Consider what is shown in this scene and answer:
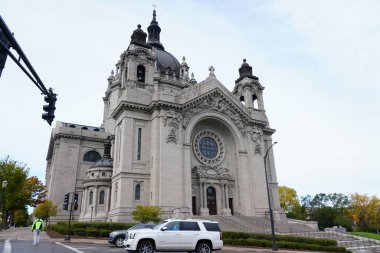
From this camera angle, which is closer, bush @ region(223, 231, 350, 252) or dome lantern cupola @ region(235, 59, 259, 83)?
bush @ region(223, 231, 350, 252)

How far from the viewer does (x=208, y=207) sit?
41.2 meters

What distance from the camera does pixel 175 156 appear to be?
38.4 metres

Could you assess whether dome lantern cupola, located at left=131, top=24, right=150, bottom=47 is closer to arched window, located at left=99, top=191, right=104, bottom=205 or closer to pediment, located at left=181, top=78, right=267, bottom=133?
pediment, located at left=181, top=78, right=267, bottom=133

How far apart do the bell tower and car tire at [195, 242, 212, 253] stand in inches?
1426

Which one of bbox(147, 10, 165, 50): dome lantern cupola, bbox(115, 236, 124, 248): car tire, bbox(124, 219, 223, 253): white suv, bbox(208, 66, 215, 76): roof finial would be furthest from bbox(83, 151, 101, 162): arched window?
bbox(124, 219, 223, 253): white suv

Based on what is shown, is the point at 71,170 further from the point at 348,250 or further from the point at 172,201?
the point at 348,250

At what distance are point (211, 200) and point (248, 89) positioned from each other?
783 inches

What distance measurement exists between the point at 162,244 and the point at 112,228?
16427 mm

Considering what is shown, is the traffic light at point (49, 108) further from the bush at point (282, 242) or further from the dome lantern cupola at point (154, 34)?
the dome lantern cupola at point (154, 34)

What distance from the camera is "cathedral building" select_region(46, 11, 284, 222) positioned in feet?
122

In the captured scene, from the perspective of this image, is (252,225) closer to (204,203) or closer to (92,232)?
(204,203)

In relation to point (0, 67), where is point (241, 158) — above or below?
above

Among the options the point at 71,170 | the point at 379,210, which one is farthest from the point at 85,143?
the point at 379,210

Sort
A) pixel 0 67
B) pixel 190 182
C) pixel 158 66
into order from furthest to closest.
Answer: pixel 158 66 → pixel 190 182 → pixel 0 67
